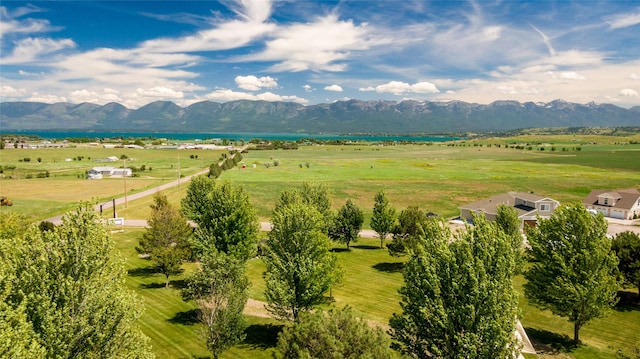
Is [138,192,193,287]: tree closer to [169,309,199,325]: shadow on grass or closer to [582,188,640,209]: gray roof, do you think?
[169,309,199,325]: shadow on grass

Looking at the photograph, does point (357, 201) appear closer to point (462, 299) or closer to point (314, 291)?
point (314, 291)

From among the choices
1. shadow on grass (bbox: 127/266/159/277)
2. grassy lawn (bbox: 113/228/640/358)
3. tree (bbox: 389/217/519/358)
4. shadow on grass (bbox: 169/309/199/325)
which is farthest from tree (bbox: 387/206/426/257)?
shadow on grass (bbox: 127/266/159/277)

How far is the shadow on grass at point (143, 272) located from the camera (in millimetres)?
49719

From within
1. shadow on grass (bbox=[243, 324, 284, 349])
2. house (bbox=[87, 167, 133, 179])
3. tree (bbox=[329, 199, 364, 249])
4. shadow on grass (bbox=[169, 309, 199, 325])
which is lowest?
shadow on grass (bbox=[243, 324, 284, 349])

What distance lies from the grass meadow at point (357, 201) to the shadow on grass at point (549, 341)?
0.09 m

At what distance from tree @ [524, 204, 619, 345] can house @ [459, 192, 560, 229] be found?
134 ft

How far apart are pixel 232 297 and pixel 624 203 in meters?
97.8

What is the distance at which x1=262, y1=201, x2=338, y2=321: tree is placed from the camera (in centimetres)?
3189

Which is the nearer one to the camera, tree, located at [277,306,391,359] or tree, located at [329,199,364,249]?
tree, located at [277,306,391,359]

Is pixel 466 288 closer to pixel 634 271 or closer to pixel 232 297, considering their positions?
pixel 232 297

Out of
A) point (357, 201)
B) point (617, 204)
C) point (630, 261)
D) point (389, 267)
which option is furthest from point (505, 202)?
point (357, 201)

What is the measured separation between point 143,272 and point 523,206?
73.0 m

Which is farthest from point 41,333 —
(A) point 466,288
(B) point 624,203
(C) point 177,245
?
(B) point 624,203

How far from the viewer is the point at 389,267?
55062mm
